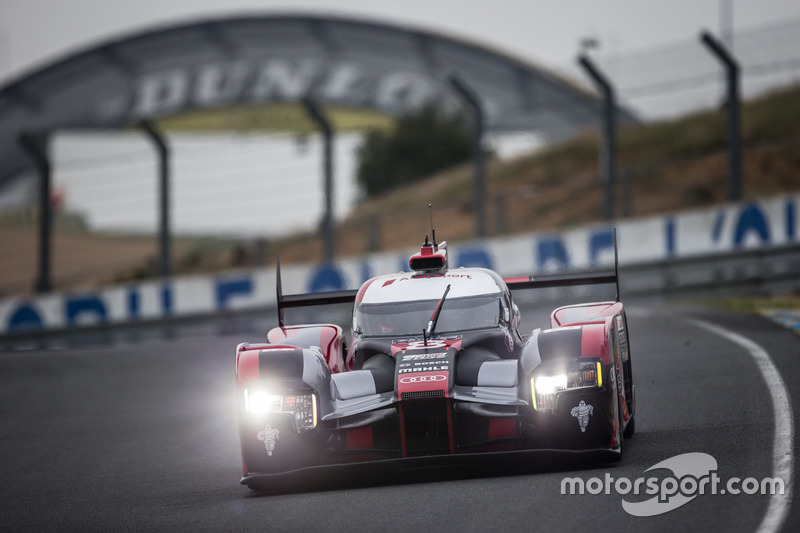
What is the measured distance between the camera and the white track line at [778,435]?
5.37 meters

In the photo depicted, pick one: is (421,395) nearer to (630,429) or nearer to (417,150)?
(630,429)

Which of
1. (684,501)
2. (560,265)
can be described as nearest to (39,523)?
(684,501)

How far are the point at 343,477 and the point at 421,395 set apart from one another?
0.88 meters

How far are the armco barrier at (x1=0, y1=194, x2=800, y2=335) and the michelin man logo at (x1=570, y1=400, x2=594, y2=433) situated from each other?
11.9m

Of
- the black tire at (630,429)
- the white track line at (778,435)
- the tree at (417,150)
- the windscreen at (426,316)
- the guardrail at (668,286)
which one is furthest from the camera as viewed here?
the tree at (417,150)

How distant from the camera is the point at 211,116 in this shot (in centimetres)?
4766

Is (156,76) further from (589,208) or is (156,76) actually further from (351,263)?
(351,263)

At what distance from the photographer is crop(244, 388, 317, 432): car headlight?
7.22m

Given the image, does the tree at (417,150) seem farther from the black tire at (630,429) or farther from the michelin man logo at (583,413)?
the michelin man logo at (583,413)

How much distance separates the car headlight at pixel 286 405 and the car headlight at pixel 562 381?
4.34 feet

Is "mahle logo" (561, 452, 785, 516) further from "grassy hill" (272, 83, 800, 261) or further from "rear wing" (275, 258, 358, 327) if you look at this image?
"grassy hill" (272, 83, 800, 261)

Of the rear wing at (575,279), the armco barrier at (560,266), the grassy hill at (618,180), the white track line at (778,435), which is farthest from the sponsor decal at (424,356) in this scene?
the grassy hill at (618,180)

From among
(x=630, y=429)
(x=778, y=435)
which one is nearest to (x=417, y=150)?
(x=630, y=429)

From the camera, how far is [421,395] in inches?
274
